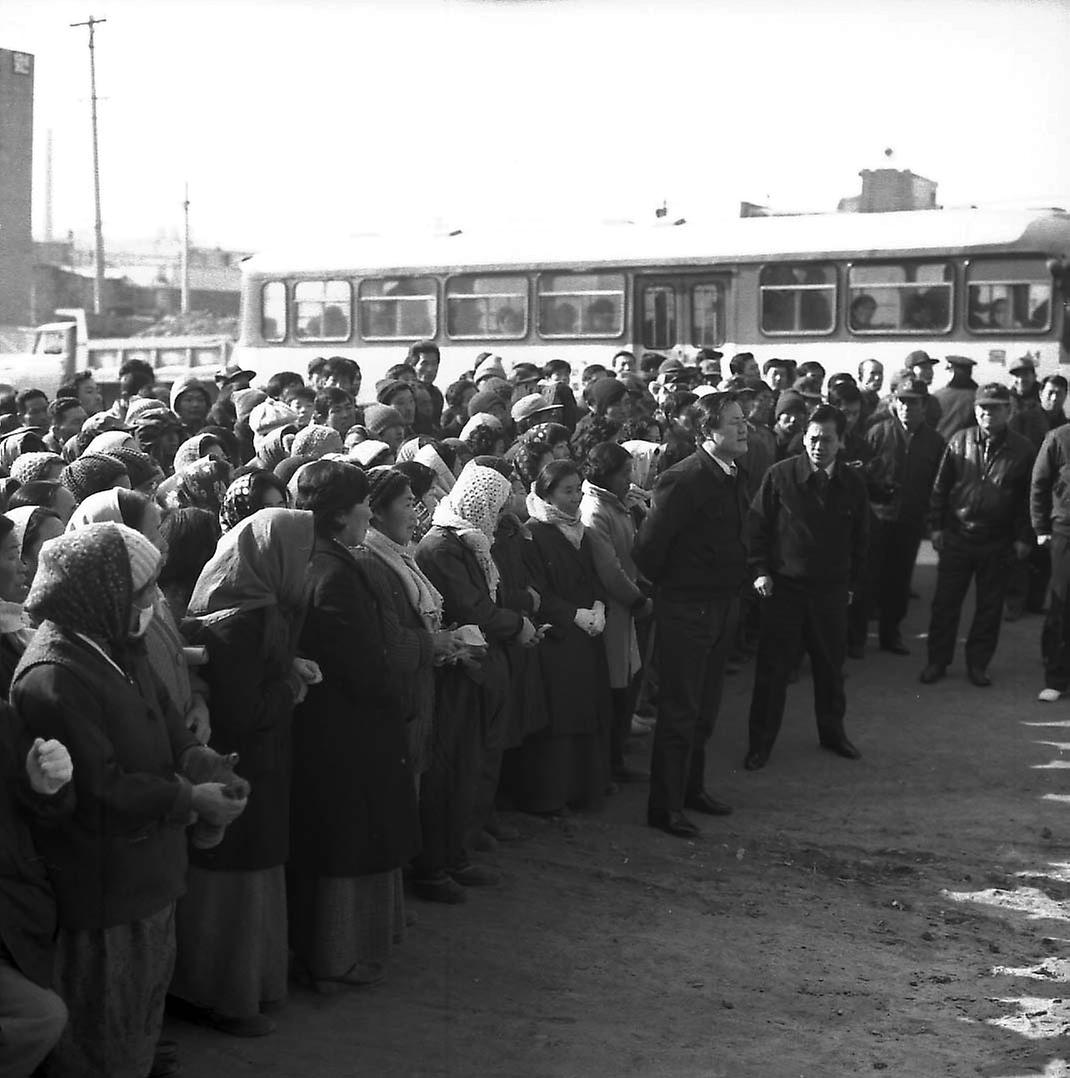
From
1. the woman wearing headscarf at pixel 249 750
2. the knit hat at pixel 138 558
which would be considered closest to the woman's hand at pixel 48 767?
the knit hat at pixel 138 558

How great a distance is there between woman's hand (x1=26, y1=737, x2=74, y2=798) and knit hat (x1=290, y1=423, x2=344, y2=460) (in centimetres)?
376

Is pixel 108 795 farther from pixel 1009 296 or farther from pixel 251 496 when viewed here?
pixel 1009 296

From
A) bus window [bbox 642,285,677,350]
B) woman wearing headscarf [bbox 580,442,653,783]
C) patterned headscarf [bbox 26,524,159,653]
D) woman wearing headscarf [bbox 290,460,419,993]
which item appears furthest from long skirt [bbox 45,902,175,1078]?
bus window [bbox 642,285,677,350]

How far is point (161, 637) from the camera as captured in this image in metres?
4.86

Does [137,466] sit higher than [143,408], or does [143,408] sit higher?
A: [143,408]

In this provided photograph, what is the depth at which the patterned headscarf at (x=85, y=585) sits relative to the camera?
168 inches

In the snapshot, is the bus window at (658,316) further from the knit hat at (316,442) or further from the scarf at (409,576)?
the scarf at (409,576)

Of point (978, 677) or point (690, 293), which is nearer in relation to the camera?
point (978, 677)

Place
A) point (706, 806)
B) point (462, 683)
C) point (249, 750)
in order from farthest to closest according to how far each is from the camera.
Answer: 1. point (706, 806)
2. point (462, 683)
3. point (249, 750)

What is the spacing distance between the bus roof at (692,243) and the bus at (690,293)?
0.02 m

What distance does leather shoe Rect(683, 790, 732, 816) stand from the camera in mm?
8453

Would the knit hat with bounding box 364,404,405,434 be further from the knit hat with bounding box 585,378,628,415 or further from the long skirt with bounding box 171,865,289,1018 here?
the long skirt with bounding box 171,865,289,1018

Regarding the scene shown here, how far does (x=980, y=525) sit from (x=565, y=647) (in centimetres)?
439

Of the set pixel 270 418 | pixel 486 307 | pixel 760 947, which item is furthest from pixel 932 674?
pixel 486 307
